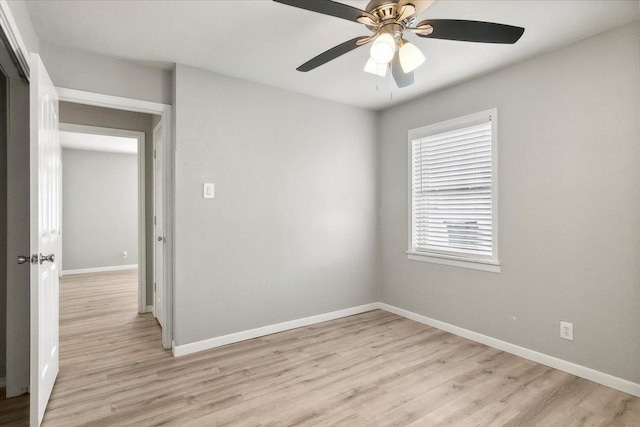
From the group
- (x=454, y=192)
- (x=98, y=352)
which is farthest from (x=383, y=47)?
(x=98, y=352)

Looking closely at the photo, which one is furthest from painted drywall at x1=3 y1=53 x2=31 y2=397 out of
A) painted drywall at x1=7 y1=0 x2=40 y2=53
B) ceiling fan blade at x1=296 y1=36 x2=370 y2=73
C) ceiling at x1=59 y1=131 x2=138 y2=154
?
ceiling at x1=59 y1=131 x2=138 y2=154

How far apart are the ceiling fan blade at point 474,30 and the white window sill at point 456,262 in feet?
6.43

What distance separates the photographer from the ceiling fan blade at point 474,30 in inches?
62.6

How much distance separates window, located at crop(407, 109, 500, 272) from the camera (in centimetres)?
303

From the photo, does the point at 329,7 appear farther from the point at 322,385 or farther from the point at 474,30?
the point at 322,385

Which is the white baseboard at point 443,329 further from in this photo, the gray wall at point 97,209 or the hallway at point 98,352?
the gray wall at point 97,209

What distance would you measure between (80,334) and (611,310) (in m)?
4.58

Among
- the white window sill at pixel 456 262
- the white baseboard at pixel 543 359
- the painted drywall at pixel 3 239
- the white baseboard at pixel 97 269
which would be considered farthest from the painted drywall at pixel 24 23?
the white baseboard at pixel 97 269

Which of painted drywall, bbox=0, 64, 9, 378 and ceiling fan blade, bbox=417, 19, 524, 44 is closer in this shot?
ceiling fan blade, bbox=417, 19, 524, 44

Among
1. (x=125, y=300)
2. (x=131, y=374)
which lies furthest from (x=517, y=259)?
(x=125, y=300)

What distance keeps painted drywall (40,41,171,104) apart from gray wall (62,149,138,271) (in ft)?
16.4

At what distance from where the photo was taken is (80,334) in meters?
3.33

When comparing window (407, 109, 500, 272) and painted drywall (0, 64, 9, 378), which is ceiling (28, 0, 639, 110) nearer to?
window (407, 109, 500, 272)

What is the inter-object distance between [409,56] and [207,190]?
1.99 meters
